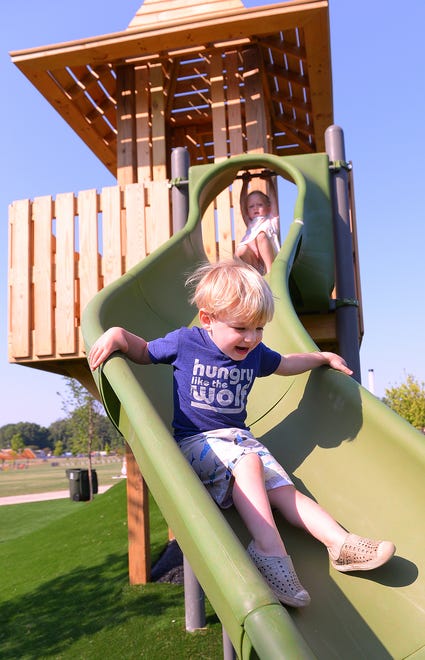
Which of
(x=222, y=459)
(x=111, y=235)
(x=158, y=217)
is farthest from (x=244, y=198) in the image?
(x=222, y=459)

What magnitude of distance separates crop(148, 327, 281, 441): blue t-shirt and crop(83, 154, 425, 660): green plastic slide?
23cm

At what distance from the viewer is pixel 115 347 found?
2.08m

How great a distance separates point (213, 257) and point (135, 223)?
727mm

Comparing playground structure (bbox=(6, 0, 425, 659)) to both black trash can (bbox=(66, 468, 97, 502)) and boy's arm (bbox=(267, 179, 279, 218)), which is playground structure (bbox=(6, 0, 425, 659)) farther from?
black trash can (bbox=(66, 468, 97, 502))

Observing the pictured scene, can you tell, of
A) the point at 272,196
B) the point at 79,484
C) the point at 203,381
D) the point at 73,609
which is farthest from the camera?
the point at 79,484

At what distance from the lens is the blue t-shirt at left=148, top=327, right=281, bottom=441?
2168 millimetres

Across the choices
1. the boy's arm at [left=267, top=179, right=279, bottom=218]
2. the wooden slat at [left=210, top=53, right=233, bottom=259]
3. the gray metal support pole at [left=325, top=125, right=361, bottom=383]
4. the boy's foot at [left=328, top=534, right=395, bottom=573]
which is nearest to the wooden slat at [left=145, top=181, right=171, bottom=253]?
the wooden slat at [left=210, top=53, right=233, bottom=259]

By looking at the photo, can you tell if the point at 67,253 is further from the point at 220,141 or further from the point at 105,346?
the point at 105,346

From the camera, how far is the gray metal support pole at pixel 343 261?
4359 mm

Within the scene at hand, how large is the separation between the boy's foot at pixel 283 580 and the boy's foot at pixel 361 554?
19 cm

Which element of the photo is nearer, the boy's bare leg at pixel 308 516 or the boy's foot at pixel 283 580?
the boy's foot at pixel 283 580

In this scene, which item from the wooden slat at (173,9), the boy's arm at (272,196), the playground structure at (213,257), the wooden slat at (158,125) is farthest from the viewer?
the wooden slat at (173,9)

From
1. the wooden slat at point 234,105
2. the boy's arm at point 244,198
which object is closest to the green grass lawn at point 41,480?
the wooden slat at point 234,105

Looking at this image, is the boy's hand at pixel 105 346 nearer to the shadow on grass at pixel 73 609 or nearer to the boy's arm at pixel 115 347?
the boy's arm at pixel 115 347
